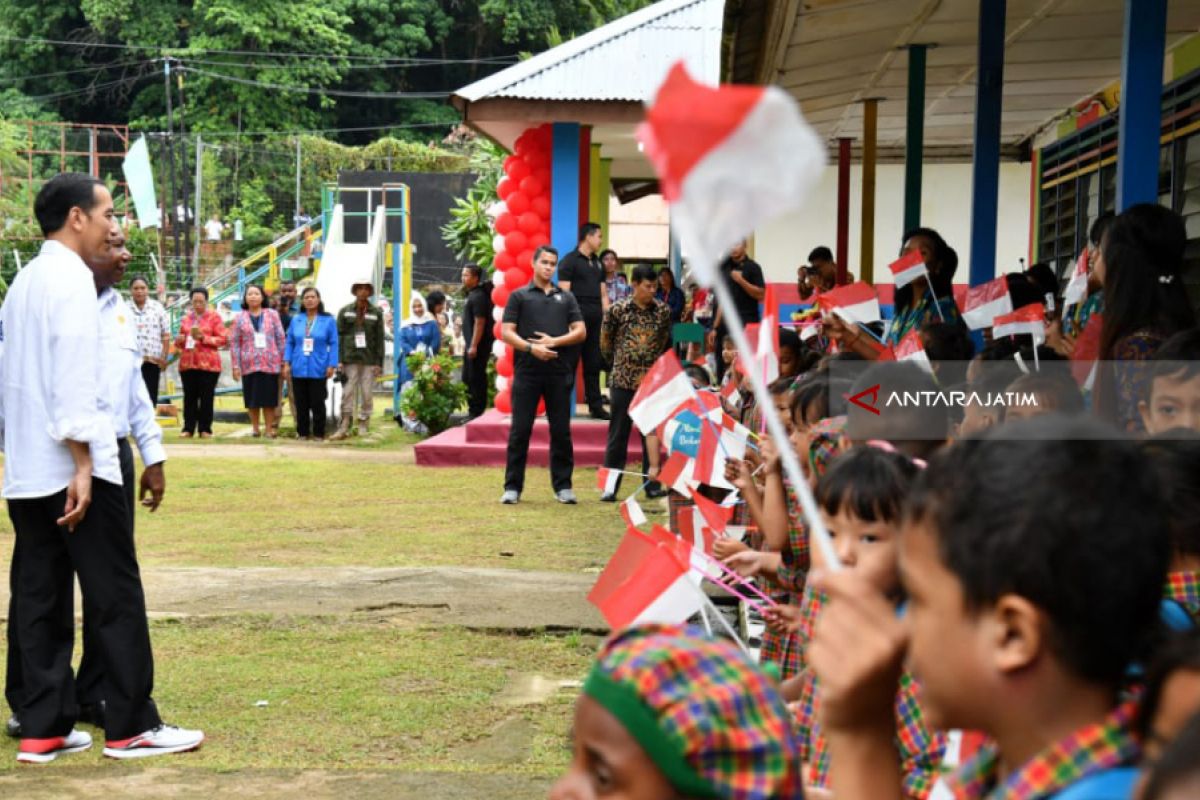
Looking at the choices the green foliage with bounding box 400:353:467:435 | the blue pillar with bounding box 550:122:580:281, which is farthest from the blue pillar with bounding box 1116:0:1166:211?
the green foliage with bounding box 400:353:467:435

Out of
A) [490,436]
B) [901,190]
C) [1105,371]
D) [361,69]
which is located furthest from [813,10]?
[361,69]

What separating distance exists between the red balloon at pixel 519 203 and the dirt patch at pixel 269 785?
36.3 feet

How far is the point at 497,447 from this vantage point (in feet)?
47.3

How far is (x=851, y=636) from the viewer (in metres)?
1.69

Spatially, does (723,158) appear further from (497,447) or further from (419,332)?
(419,332)

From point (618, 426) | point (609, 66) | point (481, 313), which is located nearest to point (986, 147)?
point (618, 426)

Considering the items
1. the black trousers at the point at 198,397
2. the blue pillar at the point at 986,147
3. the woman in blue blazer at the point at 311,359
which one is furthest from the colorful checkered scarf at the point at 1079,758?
the black trousers at the point at 198,397

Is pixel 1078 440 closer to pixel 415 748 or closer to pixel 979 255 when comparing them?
pixel 415 748

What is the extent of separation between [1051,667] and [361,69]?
2318 inches

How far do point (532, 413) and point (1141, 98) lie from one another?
6386 mm

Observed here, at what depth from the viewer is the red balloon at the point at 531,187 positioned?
50.6 ft

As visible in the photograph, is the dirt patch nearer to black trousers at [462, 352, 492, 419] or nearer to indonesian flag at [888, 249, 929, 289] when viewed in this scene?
indonesian flag at [888, 249, 929, 289]

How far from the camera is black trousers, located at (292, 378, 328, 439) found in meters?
17.1

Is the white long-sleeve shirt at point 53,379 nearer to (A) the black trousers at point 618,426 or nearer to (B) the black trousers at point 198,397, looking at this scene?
(A) the black trousers at point 618,426
